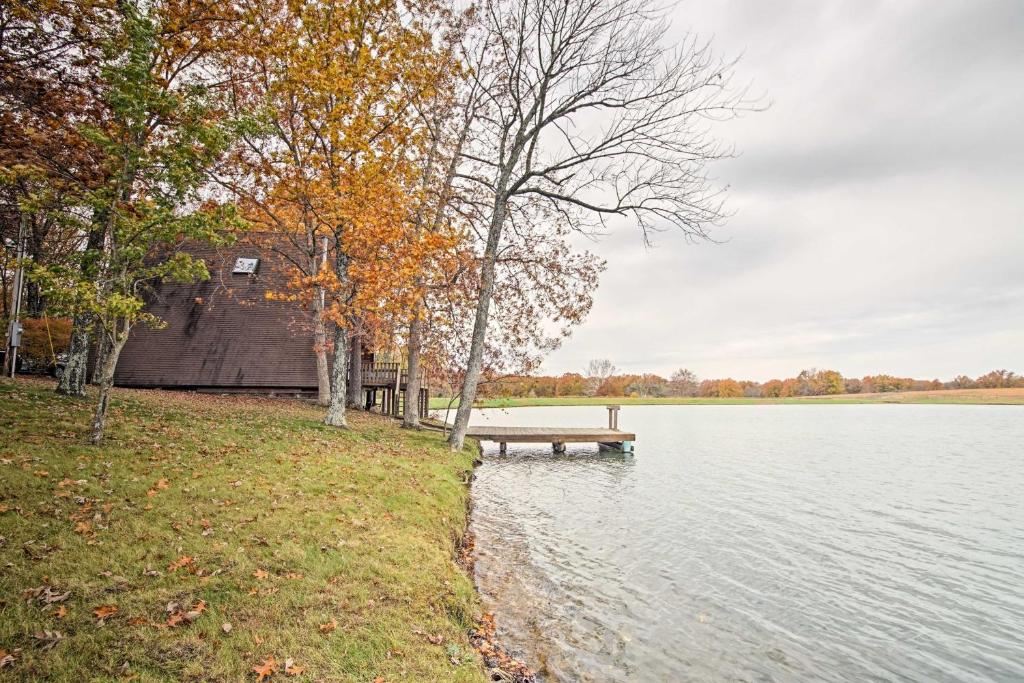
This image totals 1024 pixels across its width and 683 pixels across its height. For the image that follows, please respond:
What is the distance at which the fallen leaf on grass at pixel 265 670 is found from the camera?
4.07 meters

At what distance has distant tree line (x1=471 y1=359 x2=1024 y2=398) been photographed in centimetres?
9906

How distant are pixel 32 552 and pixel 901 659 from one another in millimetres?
10110

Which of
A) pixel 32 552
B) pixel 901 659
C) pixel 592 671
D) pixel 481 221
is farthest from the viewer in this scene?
pixel 481 221

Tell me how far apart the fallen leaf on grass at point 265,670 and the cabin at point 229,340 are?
1885cm

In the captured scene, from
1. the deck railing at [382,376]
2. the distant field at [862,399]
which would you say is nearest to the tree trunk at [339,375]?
the deck railing at [382,376]

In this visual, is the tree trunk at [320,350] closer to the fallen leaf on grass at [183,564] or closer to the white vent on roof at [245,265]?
the white vent on roof at [245,265]

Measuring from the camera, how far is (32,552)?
17.0ft

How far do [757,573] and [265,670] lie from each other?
8.52 meters

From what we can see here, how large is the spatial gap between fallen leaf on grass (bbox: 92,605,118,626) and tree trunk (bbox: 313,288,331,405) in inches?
657

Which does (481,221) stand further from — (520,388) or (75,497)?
(75,497)

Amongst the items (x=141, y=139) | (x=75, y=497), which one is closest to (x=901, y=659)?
(x=75, y=497)

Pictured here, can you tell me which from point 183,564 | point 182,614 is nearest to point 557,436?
point 183,564

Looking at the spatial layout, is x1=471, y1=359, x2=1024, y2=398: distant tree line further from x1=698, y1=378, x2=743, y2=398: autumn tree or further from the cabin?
the cabin

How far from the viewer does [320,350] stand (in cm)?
2094
